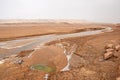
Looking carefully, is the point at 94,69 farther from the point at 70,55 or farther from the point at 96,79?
the point at 70,55

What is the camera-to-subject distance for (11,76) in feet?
38.2

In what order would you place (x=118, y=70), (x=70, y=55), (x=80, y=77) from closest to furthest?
(x=80, y=77), (x=118, y=70), (x=70, y=55)

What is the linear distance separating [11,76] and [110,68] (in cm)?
835

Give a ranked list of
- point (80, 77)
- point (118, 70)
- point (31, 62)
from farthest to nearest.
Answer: point (31, 62)
point (118, 70)
point (80, 77)

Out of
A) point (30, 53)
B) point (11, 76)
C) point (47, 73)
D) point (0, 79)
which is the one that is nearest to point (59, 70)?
point (47, 73)

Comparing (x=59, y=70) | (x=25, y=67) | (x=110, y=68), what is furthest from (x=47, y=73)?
(x=110, y=68)

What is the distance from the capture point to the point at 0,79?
36.3 ft

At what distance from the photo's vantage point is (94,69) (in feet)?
44.0

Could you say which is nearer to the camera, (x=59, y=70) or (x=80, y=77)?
(x=80, y=77)

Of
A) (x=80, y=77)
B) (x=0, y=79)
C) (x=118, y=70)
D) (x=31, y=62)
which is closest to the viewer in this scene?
(x=0, y=79)

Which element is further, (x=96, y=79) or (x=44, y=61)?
(x=44, y=61)

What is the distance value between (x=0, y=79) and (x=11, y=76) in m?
0.84

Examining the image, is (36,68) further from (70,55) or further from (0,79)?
(70,55)

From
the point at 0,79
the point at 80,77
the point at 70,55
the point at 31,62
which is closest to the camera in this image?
the point at 0,79
